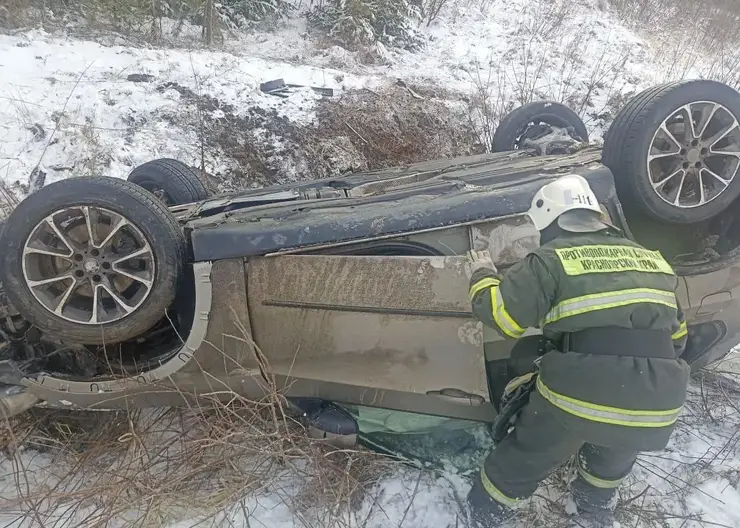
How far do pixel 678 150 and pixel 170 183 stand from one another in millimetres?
3217

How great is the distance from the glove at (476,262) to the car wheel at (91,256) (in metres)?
1.26

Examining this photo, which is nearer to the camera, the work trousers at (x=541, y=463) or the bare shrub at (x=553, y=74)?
the work trousers at (x=541, y=463)

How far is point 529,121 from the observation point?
4.62m

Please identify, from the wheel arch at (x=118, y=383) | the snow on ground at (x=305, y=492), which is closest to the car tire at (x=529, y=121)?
the snow on ground at (x=305, y=492)

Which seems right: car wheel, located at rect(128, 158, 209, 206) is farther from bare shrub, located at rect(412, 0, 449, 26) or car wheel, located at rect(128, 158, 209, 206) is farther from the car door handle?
bare shrub, located at rect(412, 0, 449, 26)

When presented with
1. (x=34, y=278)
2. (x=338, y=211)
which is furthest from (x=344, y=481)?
(x=34, y=278)

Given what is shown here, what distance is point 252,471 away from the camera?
8.28 feet

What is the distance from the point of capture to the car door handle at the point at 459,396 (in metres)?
2.36

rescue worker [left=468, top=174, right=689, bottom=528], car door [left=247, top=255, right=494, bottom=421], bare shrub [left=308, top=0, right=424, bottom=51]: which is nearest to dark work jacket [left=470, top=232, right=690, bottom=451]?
rescue worker [left=468, top=174, right=689, bottom=528]

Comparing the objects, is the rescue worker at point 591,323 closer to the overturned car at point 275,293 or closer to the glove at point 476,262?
the glove at point 476,262

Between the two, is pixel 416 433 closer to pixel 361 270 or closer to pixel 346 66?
pixel 361 270

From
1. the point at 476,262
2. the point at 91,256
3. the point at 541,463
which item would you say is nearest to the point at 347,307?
the point at 476,262

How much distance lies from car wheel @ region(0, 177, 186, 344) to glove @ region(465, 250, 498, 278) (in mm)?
1263

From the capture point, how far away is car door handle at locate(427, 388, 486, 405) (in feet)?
7.75
